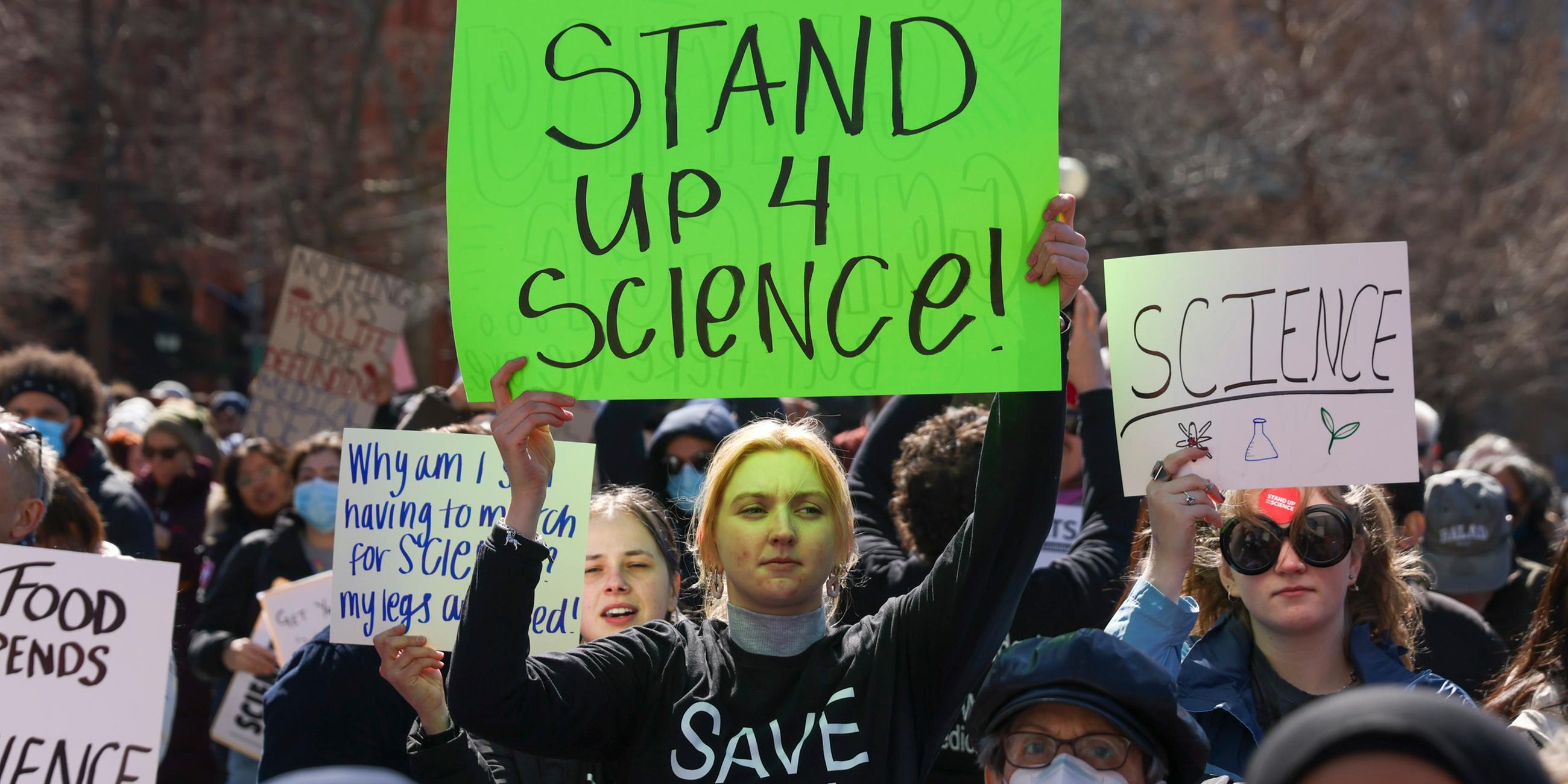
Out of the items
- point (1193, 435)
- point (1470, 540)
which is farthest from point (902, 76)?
point (1470, 540)

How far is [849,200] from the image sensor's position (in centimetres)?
301

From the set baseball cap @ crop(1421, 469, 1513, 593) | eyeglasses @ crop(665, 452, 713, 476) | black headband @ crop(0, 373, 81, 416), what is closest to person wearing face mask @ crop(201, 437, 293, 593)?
black headband @ crop(0, 373, 81, 416)

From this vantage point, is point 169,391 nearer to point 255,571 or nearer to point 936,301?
point 255,571

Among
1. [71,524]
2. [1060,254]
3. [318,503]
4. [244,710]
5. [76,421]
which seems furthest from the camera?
[76,421]

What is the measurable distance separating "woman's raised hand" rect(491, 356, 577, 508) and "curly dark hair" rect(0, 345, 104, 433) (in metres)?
3.62

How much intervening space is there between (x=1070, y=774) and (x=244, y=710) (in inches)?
146

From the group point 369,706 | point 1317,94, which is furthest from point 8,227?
point 369,706

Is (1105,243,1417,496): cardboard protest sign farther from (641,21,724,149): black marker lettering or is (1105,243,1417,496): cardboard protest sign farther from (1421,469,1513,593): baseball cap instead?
(1421,469,1513,593): baseball cap

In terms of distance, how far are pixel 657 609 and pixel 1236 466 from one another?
4.31 ft

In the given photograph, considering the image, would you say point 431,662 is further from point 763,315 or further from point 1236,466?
point 1236,466

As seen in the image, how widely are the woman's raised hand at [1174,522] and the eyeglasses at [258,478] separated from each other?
14.9 ft

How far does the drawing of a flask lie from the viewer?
3045mm

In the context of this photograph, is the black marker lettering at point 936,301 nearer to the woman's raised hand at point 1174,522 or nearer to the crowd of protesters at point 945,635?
the crowd of protesters at point 945,635

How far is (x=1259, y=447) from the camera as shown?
3.05 metres
